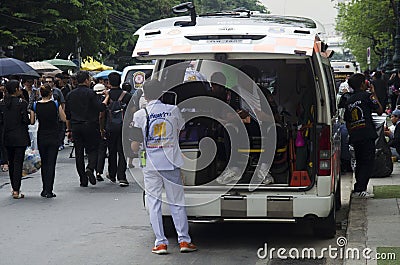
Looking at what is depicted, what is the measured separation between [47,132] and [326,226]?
5383mm

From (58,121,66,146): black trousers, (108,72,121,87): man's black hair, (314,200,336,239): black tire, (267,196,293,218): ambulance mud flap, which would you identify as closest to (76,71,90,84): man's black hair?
(108,72,121,87): man's black hair

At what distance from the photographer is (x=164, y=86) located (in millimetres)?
9367

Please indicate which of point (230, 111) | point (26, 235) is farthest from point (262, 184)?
point (26, 235)

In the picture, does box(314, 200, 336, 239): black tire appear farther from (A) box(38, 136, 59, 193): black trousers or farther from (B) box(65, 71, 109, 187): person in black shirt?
(B) box(65, 71, 109, 187): person in black shirt

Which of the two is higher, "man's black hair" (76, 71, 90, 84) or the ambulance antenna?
the ambulance antenna

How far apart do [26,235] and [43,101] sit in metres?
3.39

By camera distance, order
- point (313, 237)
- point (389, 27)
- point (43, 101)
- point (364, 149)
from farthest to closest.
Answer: point (389, 27) < point (43, 101) < point (364, 149) < point (313, 237)

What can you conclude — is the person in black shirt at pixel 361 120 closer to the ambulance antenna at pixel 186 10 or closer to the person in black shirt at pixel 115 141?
the ambulance antenna at pixel 186 10

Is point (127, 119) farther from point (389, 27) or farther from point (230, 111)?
point (389, 27)

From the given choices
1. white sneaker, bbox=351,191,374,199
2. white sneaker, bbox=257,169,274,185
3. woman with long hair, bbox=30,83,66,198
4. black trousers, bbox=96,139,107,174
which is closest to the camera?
white sneaker, bbox=257,169,274,185

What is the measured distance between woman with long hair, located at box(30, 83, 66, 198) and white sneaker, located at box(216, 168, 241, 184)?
174 inches

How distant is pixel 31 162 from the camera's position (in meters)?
14.0

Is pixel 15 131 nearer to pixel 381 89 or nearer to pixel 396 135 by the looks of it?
pixel 396 135

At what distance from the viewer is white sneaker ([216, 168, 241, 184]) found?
927cm
